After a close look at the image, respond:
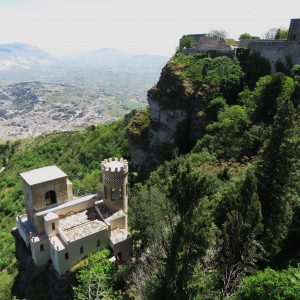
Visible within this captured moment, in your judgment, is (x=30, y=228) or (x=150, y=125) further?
(x=150, y=125)

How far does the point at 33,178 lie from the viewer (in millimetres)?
29672

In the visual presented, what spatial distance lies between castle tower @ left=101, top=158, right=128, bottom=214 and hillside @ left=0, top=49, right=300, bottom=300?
1.55 meters

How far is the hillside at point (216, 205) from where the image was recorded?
17.4 m

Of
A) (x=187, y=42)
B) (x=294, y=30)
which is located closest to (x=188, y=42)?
(x=187, y=42)

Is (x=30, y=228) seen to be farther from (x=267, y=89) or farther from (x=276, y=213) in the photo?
(x=267, y=89)

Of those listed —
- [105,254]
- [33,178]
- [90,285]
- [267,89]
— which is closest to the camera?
[90,285]

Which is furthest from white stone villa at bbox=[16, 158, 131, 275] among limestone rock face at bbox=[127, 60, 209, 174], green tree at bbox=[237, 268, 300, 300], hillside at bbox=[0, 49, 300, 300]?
limestone rock face at bbox=[127, 60, 209, 174]

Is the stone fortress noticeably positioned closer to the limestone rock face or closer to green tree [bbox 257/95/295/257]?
the limestone rock face

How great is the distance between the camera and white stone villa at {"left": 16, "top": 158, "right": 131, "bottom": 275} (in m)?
27.3

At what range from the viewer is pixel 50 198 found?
99.5 ft

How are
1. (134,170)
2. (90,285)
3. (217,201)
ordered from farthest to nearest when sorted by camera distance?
1. (134,170)
2. (217,201)
3. (90,285)

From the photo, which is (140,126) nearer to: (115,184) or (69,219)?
(115,184)

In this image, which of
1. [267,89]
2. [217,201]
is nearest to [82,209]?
[217,201]

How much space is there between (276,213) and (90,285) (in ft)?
44.8
